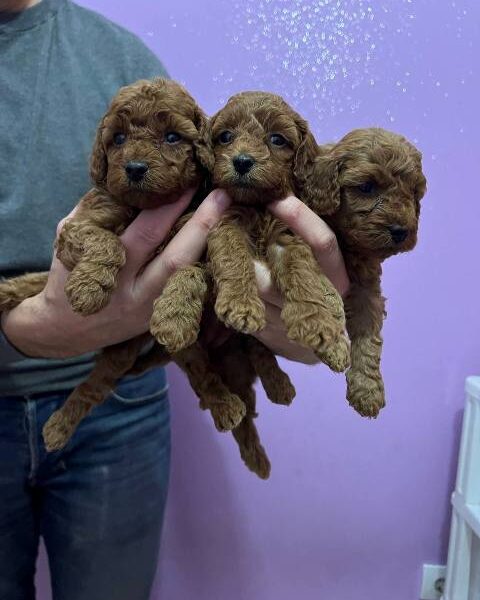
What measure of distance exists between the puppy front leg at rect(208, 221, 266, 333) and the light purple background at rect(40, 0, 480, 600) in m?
0.94

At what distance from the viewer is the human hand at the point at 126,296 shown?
36.2 inches

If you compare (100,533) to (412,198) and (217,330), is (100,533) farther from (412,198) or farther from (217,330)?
(412,198)

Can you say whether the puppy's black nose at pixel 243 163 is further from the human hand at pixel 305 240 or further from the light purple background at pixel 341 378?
the light purple background at pixel 341 378

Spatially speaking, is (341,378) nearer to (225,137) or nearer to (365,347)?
(365,347)

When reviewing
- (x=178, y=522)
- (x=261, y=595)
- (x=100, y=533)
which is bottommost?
(x=261, y=595)

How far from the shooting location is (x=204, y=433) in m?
1.84

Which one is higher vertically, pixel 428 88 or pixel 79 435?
pixel 428 88

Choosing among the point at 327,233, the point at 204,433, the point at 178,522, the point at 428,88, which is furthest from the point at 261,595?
the point at 428,88

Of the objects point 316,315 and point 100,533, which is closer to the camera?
point 316,315

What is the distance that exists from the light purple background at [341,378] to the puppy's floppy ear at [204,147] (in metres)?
0.81

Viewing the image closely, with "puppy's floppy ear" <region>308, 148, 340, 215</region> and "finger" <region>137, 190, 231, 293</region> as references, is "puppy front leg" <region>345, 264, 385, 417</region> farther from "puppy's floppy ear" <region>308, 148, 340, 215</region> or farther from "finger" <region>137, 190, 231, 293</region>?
"finger" <region>137, 190, 231, 293</region>

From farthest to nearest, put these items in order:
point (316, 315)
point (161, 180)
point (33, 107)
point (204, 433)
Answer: point (204, 433) < point (33, 107) < point (161, 180) < point (316, 315)

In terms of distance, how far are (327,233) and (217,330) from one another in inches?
10.4

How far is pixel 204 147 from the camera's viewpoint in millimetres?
934
